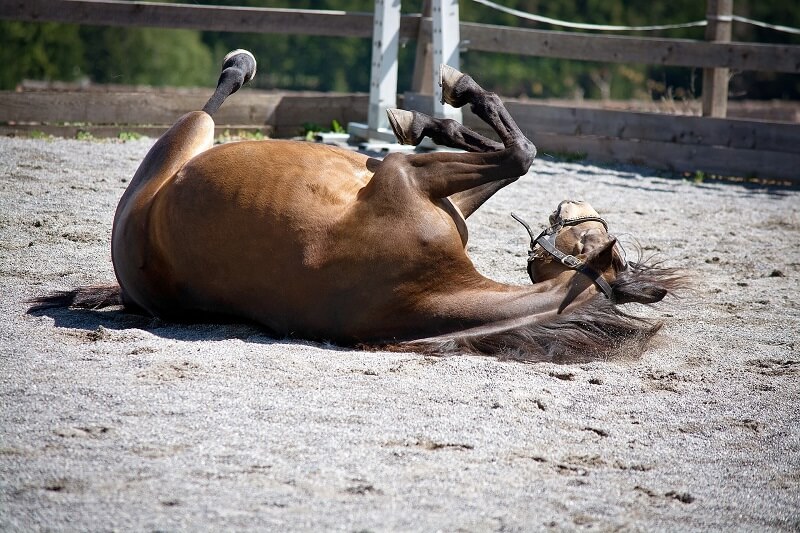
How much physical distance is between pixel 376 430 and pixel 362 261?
859mm

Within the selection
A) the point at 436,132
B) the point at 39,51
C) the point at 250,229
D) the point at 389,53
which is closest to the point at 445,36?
the point at 389,53

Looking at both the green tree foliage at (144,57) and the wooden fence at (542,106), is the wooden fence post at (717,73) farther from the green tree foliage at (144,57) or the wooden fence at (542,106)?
the green tree foliage at (144,57)

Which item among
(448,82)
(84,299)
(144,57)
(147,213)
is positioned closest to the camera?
(147,213)

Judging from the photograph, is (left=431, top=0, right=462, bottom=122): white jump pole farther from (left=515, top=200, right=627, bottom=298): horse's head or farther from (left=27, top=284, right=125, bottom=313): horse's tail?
(left=27, top=284, right=125, bottom=313): horse's tail

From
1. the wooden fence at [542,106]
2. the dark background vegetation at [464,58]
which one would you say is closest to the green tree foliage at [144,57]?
the dark background vegetation at [464,58]

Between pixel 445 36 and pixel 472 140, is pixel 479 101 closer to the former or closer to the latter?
pixel 472 140

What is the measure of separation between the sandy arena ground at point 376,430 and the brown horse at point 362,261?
12 cm

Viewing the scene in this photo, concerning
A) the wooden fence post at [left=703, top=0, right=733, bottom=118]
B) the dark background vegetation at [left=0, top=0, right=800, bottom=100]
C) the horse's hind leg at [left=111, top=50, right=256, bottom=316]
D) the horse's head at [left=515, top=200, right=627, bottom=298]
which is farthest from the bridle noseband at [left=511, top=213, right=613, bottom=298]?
the dark background vegetation at [left=0, top=0, right=800, bottom=100]

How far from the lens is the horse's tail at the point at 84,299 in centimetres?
421

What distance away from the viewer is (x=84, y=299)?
13.9ft

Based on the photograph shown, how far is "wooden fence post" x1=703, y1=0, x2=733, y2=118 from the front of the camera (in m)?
9.42

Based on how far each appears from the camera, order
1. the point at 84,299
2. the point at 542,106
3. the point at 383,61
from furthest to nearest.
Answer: the point at 542,106 → the point at 383,61 → the point at 84,299

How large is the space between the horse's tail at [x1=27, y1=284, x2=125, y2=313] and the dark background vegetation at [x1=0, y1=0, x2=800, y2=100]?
43.5ft

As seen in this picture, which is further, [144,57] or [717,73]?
[144,57]
